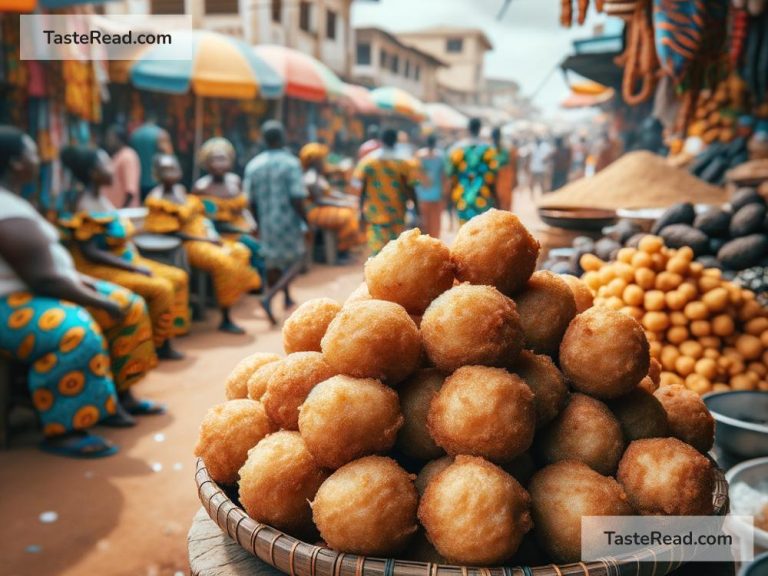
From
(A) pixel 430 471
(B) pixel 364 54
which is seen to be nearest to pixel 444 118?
(B) pixel 364 54

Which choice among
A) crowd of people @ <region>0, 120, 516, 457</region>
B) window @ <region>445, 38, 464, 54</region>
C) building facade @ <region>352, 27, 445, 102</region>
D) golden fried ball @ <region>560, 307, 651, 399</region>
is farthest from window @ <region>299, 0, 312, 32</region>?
window @ <region>445, 38, 464, 54</region>

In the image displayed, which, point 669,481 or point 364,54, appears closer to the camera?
point 669,481

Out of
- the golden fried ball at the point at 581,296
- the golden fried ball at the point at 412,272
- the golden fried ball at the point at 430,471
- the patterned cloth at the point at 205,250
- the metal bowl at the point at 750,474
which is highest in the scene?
the golden fried ball at the point at 412,272

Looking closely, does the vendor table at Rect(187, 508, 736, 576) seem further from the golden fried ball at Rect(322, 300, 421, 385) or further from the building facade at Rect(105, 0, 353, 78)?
the building facade at Rect(105, 0, 353, 78)

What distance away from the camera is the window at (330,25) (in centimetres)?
2470

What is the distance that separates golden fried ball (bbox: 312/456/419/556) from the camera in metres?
1.27

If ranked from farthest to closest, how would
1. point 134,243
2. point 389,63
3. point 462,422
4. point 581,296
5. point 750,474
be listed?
point 389,63 → point 134,243 → point 750,474 → point 581,296 → point 462,422

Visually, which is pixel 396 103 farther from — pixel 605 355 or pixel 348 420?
pixel 348 420

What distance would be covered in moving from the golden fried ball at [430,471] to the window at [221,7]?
840 inches

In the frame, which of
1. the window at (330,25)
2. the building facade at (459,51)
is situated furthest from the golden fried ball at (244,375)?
the building facade at (459,51)

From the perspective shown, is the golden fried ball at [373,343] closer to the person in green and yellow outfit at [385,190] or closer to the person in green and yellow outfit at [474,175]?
the person in green and yellow outfit at [385,190]

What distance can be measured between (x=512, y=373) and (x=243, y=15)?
20683 mm

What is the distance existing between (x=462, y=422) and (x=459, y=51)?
5749cm

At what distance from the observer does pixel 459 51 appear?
5384cm
